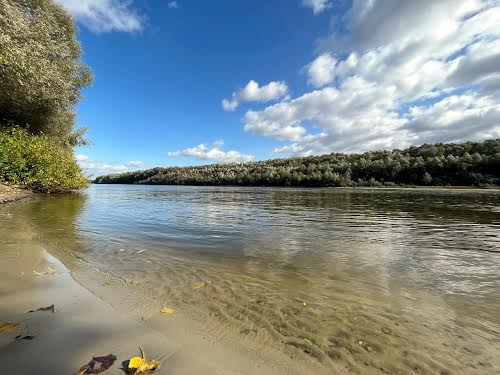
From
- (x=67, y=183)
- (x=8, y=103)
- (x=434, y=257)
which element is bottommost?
(x=434, y=257)

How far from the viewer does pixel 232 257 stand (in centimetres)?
827

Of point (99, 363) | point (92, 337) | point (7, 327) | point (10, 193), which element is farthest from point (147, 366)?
point (10, 193)

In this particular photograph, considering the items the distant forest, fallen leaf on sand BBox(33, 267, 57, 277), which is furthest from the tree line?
the distant forest

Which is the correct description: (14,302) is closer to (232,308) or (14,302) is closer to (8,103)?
(232,308)

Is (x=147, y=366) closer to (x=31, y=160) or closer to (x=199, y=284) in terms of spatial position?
(x=199, y=284)

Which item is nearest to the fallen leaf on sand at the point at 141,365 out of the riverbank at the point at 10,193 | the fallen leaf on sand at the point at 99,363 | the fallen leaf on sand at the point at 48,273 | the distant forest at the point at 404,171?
the fallen leaf on sand at the point at 99,363

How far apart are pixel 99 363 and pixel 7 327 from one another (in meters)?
1.54

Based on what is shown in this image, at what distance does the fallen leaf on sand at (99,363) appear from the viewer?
107 inches

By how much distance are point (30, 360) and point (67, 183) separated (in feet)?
111

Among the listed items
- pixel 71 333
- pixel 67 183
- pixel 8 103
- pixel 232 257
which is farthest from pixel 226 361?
pixel 67 183

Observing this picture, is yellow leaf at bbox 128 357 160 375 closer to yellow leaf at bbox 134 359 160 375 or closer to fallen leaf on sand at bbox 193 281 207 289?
yellow leaf at bbox 134 359 160 375

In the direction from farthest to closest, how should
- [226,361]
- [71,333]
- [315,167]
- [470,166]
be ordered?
[315,167]
[470,166]
[71,333]
[226,361]

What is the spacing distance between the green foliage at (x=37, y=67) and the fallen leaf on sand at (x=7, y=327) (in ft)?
39.8

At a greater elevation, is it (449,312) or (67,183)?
(67,183)
